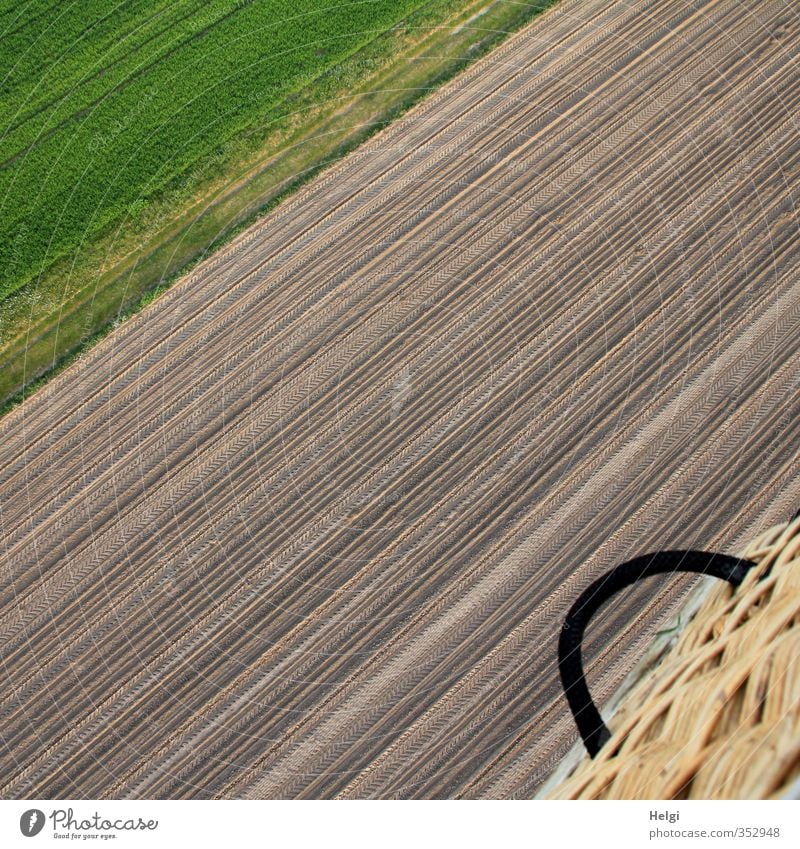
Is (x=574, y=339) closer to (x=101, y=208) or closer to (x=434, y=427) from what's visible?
(x=434, y=427)

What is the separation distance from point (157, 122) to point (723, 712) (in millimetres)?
14170

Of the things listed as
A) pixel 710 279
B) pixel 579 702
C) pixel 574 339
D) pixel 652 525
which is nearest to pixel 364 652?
pixel 579 702

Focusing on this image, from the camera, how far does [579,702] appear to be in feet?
37.8

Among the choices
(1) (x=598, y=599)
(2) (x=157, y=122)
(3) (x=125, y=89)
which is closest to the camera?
(1) (x=598, y=599)

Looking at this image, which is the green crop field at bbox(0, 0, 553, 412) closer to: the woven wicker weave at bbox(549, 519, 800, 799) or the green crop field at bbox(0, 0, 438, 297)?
the green crop field at bbox(0, 0, 438, 297)

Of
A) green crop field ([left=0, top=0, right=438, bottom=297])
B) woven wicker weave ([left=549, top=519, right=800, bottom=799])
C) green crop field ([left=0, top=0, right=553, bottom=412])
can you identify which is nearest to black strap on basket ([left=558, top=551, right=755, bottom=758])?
woven wicker weave ([left=549, top=519, right=800, bottom=799])

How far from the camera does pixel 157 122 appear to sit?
41.4 ft

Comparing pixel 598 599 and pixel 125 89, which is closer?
pixel 598 599

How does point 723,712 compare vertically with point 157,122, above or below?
below

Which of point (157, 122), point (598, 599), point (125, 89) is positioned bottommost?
point (598, 599)

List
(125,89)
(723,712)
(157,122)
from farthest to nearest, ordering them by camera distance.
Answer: (125,89) → (157,122) → (723,712)

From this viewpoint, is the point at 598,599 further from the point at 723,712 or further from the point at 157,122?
the point at 157,122

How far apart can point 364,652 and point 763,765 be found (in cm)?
631

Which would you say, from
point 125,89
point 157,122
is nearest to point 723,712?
point 157,122
